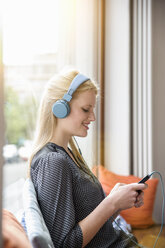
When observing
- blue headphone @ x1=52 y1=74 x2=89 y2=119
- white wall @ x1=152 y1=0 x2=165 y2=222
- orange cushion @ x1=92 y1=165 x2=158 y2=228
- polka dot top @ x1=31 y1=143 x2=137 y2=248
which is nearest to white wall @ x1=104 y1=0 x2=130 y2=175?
white wall @ x1=152 y1=0 x2=165 y2=222

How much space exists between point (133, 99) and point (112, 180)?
0.78m

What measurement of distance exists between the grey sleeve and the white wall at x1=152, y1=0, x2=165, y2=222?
1.62 meters

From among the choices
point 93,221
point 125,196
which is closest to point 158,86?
point 125,196

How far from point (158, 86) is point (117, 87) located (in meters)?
0.34

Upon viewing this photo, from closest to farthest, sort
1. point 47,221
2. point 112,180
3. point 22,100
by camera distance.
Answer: point 47,221
point 22,100
point 112,180

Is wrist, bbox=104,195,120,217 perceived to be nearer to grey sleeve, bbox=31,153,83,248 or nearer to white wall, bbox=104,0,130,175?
grey sleeve, bbox=31,153,83,248

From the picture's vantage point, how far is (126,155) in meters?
2.49

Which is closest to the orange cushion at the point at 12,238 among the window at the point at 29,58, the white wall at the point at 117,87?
the window at the point at 29,58

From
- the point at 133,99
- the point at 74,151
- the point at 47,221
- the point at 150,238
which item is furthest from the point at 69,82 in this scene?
the point at 133,99

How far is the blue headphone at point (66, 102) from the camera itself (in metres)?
1.07

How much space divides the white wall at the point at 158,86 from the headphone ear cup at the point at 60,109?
1.44m

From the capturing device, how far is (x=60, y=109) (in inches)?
42.1

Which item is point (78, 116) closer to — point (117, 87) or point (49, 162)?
point (49, 162)

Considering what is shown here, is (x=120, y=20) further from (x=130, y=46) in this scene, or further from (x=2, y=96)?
(x=2, y=96)
